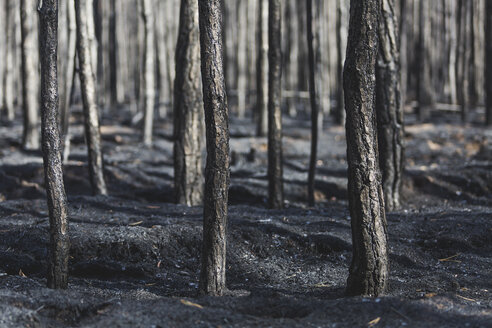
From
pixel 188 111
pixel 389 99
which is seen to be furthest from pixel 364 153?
pixel 188 111

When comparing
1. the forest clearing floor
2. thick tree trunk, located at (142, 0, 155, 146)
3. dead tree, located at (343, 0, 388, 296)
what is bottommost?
the forest clearing floor

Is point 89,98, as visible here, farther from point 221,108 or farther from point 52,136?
point 221,108

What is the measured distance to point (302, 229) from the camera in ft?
19.0

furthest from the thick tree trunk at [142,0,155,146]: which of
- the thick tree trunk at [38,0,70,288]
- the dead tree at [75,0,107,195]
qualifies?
the thick tree trunk at [38,0,70,288]

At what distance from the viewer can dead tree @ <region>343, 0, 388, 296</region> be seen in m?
4.16

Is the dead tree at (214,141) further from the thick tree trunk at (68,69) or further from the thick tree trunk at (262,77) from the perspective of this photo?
the thick tree trunk at (262,77)

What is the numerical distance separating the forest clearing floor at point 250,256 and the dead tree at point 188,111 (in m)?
0.63

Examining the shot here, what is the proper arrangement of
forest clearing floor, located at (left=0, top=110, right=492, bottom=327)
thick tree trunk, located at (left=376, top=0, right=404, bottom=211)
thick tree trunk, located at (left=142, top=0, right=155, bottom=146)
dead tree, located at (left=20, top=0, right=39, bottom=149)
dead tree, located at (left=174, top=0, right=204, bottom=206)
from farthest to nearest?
thick tree trunk, located at (left=142, top=0, right=155, bottom=146)
dead tree, located at (left=20, top=0, right=39, bottom=149)
dead tree, located at (left=174, top=0, right=204, bottom=206)
thick tree trunk, located at (left=376, top=0, right=404, bottom=211)
forest clearing floor, located at (left=0, top=110, right=492, bottom=327)

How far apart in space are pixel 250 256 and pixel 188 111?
2.53 m

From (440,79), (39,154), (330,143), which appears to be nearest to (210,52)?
(39,154)

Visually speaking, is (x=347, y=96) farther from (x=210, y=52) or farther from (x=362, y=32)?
(x=210, y=52)

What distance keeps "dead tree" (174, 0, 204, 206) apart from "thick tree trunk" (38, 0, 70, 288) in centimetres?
304

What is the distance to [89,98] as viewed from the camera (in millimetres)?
7535

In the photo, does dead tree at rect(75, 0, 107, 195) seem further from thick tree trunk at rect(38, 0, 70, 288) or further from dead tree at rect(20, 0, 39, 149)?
dead tree at rect(20, 0, 39, 149)
